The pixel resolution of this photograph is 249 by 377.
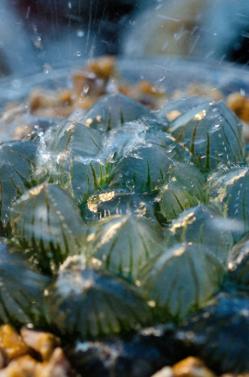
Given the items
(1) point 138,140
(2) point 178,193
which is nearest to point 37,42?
(1) point 138,140

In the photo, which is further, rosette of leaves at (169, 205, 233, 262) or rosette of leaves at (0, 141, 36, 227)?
rosette of leaves at (0, 141, 36, 227)

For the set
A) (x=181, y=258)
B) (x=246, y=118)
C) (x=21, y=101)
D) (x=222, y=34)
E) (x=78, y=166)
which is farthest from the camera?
(x=222, y=34)

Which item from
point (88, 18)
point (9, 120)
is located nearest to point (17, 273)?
point (9, 120)

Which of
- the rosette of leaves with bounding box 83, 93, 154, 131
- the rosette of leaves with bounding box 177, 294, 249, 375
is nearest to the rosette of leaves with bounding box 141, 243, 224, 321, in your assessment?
the rosette of leaves with bounding box 177, 294, 249, 375

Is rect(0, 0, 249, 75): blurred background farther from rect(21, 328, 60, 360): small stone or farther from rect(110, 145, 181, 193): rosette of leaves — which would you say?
rect(21, 328, 60, 360): small stone

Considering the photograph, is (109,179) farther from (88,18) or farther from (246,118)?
(88,18)

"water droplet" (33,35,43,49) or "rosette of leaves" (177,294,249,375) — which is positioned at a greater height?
"water droplet" (33,35,43,49)
